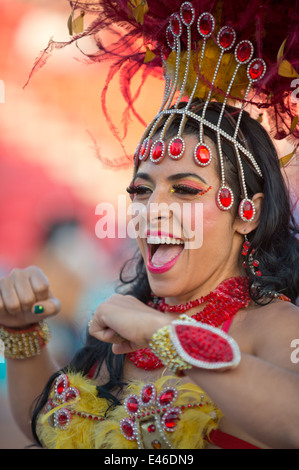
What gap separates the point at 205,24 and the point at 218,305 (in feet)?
3.68

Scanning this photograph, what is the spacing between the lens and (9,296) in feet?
6.59

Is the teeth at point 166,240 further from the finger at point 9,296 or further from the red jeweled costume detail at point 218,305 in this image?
the finger at point 9,296

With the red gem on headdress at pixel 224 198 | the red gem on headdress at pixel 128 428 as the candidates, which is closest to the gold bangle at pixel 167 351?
the red gem on headdress at pixel 128 428

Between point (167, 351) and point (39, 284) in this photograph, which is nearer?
point (167, 351)

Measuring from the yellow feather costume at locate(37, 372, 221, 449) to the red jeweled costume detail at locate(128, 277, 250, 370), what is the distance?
0.15 meters

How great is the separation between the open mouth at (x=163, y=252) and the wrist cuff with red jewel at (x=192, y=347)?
0.53 meters

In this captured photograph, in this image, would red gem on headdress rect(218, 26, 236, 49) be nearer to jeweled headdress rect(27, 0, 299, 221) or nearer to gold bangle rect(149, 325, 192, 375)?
jeweled headdress rect(27, 0, 299, 221)

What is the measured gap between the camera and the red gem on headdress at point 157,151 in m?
2.19

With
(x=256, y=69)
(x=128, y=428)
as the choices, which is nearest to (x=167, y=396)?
(x=128, y=428)

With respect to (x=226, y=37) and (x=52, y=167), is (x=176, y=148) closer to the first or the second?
(x=226, y=37)

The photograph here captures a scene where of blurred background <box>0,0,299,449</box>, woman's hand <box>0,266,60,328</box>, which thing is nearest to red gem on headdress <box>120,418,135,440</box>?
woman's hand <box>0,266,60,328</box>

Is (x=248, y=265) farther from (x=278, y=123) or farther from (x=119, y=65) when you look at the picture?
(x=119, y=65)

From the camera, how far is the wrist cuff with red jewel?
5.05ft

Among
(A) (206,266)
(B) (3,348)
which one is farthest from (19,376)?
(A) (206,266)
